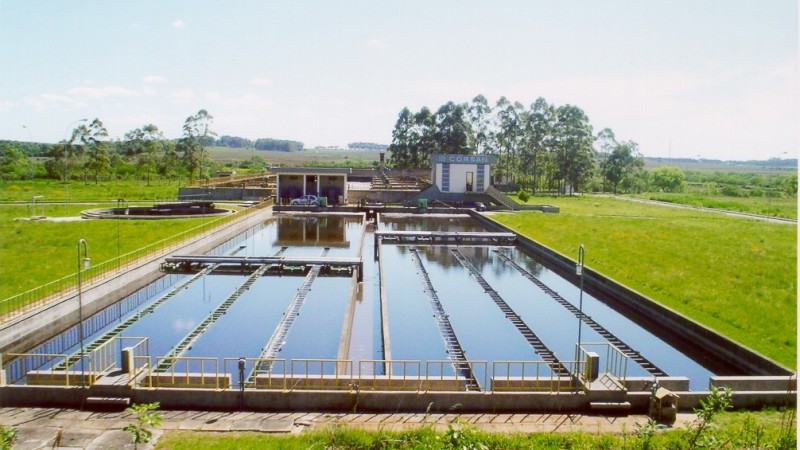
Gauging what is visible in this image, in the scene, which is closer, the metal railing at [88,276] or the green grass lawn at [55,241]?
the metal railing at [88,276]

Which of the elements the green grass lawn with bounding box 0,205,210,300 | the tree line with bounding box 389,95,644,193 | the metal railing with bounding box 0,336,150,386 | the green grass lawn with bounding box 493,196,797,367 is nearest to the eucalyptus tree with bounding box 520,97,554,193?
the tree line with bounding box 389,95,644,193

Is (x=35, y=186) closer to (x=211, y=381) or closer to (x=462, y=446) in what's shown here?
(x=211, y=381)

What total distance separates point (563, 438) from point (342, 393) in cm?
461

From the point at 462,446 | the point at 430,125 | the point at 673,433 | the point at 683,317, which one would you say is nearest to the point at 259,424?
the point at 462,446

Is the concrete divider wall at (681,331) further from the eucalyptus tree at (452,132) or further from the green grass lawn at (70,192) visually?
the eucalyptus tree at (452,132)

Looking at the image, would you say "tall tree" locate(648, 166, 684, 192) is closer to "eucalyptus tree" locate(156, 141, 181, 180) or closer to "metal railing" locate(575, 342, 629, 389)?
"eucalyptus tree" locate(156, 141, 181, 180)

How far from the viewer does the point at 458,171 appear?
62531 mm

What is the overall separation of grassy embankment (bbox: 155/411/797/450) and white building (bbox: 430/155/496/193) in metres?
51.9

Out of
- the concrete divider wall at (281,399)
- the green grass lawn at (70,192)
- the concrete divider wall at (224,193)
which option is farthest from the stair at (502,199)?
the concrete divider wall at (281,399)

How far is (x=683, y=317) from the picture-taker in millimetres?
20016

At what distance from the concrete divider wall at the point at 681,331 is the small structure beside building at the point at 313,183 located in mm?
31886

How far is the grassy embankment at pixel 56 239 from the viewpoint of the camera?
2278cm

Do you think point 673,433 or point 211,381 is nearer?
point 673,433

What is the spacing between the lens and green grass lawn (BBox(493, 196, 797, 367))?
63.8 feet
